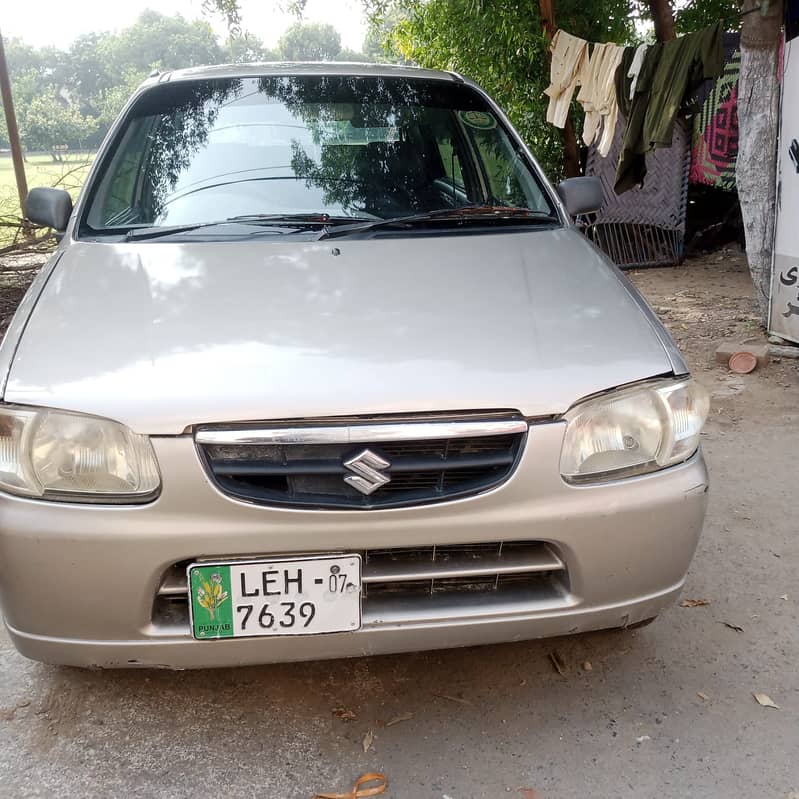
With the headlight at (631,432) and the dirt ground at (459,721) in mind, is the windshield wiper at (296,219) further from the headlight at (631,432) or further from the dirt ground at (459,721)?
the dirt ground at (459,721)

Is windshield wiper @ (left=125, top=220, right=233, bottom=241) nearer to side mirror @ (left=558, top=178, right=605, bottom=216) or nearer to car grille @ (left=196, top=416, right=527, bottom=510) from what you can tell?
car grille @ (left=196, top=416, right=527, bottom=510)

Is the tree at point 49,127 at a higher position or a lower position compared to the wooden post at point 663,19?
lower

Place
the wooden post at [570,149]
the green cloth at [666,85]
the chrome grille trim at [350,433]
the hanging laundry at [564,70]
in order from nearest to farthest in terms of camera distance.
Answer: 1. the chrome grille trim at [350,433]
2. the green cloth at [666,85]
3. the hanging laundry at [564,70]
4. the wooden post at [570,149]

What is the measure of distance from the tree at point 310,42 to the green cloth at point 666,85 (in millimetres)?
62615

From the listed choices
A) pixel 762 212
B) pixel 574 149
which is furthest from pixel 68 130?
pixel 762 212

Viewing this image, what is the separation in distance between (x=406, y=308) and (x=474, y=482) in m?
0.52

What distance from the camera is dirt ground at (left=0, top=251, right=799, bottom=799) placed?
1896 millimetres

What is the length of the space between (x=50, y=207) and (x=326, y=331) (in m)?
1.43

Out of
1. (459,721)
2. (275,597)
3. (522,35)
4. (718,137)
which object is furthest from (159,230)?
(718,137)

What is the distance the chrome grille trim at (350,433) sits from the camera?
1684 millimetres

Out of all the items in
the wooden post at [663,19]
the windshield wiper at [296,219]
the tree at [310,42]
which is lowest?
the windshield wiper at [296,219]

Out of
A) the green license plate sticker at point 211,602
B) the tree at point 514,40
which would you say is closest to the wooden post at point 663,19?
the tree at point 514,40

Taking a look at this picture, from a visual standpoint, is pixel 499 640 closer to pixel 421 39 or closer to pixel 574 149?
pixel 574 149

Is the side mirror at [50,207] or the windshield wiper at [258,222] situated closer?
the windshield wiper at [258,222]
